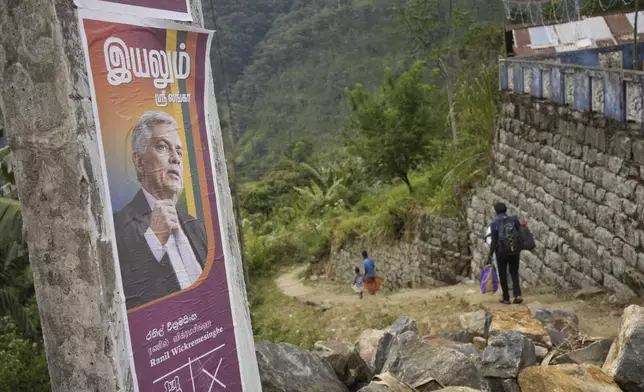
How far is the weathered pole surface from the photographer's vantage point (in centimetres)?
217

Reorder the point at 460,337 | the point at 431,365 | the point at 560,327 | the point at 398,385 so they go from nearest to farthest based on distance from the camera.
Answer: the point at 398,385, the point at 431,365, the point at 460,337, the point at 560,327

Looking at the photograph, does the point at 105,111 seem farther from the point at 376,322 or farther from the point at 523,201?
the point at 523,201

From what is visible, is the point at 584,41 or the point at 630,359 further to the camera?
the point at 584,41

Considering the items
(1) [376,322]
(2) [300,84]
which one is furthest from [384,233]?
(2) [300,84]

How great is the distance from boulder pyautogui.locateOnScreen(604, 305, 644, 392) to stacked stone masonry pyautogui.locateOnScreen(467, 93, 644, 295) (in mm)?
3195

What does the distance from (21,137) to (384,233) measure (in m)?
13.7

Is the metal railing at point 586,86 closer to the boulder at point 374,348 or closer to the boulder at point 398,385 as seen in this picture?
the boulder at point 374,348

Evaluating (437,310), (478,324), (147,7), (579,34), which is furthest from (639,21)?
(147,7)

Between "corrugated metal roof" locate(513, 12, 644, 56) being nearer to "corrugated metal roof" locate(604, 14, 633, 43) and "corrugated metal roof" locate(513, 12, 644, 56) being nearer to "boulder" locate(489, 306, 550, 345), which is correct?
"corrugated metal roof" locate(604, 14, 633, 43)

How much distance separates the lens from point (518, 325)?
5.06m

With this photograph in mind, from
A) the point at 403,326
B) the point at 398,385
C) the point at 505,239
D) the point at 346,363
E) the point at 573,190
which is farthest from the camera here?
the point at 573,190

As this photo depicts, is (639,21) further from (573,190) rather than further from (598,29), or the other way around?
(573,190)

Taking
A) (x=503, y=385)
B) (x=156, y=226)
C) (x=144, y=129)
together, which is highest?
(x=144, y=129)

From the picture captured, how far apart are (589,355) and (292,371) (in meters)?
1.98
